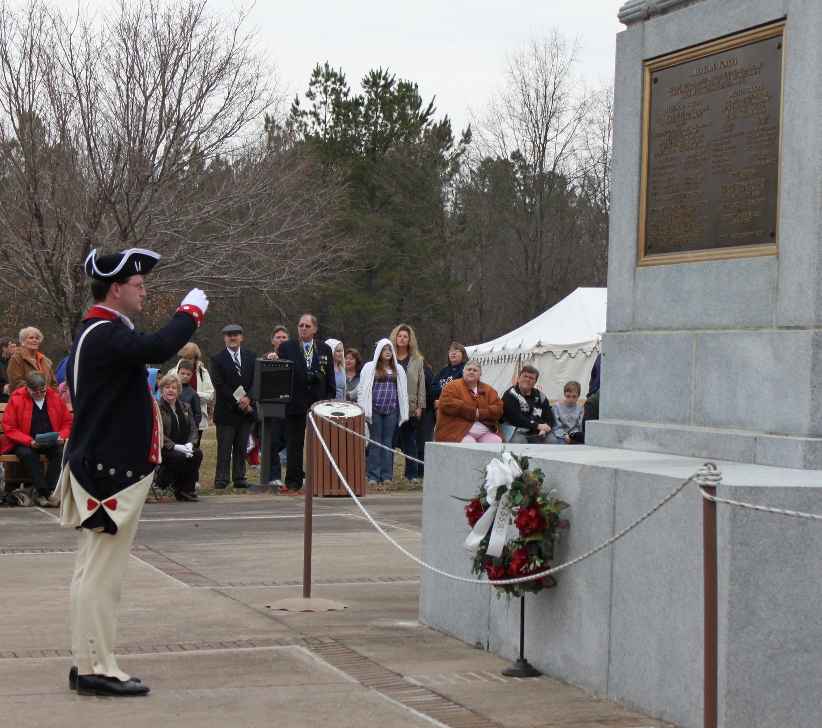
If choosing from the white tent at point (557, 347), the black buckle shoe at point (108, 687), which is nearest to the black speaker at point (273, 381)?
the black buckle shoe at point (108, 687)

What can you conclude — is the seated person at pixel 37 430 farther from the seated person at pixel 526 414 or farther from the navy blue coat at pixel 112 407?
the navy blue coat at pixel 112 407

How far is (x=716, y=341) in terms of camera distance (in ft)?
22.8

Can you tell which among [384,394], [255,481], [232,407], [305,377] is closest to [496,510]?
[305,377]

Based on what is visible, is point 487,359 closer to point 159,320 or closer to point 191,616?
point 159,320

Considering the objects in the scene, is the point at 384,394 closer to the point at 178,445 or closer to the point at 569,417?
the point at 569,417

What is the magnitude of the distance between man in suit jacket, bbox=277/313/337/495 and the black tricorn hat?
9.78m

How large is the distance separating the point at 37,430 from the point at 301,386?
3004mm

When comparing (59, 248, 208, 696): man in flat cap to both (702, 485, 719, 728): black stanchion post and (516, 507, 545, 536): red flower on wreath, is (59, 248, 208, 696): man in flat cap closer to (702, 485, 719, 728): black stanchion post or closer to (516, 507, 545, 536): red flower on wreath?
(516, 507, 545, 536): red flower on wreath

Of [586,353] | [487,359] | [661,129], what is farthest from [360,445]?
[487,359]

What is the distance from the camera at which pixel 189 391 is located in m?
16.7

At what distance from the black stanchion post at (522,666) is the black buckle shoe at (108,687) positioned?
1685 millimetres

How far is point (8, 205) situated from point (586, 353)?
1086 cm

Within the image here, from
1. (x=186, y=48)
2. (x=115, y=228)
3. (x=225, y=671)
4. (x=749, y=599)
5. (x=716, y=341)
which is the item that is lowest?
(x=225, y=671)

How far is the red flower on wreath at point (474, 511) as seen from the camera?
7117 mm
